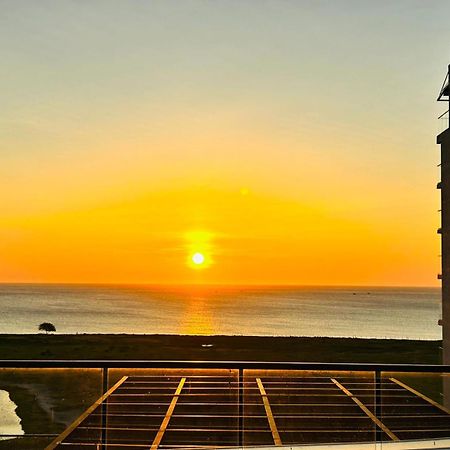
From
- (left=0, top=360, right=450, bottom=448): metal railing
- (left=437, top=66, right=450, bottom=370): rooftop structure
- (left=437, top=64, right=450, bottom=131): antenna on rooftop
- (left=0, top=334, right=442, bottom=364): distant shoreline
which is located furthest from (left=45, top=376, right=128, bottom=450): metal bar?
(left=0, top=334, right=442, bottom=364): distant shoreline

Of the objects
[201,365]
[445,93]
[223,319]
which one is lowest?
[201,365]

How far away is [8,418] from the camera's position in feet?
50.8

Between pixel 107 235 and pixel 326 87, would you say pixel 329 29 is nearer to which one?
pixel 326 87

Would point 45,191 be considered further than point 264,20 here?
Yes

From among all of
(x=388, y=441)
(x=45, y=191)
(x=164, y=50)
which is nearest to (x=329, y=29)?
(x=164, y=50)

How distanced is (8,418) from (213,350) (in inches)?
687

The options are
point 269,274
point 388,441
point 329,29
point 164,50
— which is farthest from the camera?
point 269,274

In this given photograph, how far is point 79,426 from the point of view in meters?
3.49

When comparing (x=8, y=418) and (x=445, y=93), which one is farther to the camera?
(x=8, y=418)

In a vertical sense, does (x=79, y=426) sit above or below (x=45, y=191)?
below

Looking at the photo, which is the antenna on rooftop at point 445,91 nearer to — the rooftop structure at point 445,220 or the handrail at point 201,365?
the rooftop structure at point 445,220

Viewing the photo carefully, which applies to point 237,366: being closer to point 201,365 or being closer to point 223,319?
point 201,365

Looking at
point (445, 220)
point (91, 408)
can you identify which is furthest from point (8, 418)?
point (91, 408)

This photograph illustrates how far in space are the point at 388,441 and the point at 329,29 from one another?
6804 mm
